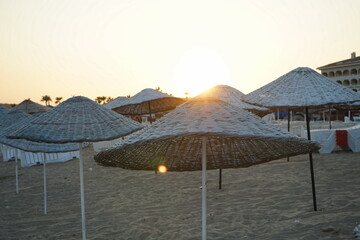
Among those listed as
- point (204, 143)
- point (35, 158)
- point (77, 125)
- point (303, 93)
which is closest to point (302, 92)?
point (303, 93)

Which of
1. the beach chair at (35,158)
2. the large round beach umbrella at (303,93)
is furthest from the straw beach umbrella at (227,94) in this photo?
the beach chair at (35,158)

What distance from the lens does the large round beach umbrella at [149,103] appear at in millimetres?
11016

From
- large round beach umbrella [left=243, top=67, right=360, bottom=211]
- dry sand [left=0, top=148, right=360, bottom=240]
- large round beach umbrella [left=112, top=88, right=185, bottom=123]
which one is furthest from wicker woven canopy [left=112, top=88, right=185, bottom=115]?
large round beach umbrella [left=243, top=67, right=360, bottom=211]

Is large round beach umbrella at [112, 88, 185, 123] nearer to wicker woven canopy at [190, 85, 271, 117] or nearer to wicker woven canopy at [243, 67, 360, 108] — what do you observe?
wicker woven canopy at [190, 85, 271, 117]

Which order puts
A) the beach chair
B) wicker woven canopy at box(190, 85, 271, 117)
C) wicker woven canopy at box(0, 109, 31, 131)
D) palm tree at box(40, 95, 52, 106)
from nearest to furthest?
wicker woven canopy at box(0, 109, 31, 131) < wicker woven canopy at box(190, 85, 271, 117) < the beach chair < palm tree at box(40, 95, 52, 106)

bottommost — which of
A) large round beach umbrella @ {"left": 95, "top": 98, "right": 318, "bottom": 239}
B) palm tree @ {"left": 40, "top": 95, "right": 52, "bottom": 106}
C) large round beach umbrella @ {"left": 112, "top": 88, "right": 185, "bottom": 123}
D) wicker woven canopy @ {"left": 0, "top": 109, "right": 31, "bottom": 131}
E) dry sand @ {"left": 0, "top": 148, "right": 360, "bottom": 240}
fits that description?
dry sand @ {"left": 0, "top": 148, "right": 360, "bottom": 240}

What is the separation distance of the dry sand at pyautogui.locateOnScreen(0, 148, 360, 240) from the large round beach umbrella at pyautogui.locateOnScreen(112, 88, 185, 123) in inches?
105

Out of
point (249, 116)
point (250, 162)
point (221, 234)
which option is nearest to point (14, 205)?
point (221, 234)

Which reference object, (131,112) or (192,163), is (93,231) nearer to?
(192,163)

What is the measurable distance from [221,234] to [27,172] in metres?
9.77

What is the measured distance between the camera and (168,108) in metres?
13.1

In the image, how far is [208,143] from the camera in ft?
12.4

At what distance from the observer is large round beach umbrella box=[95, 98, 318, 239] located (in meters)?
2.23

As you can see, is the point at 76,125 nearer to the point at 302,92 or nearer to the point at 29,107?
the point at 302,92
